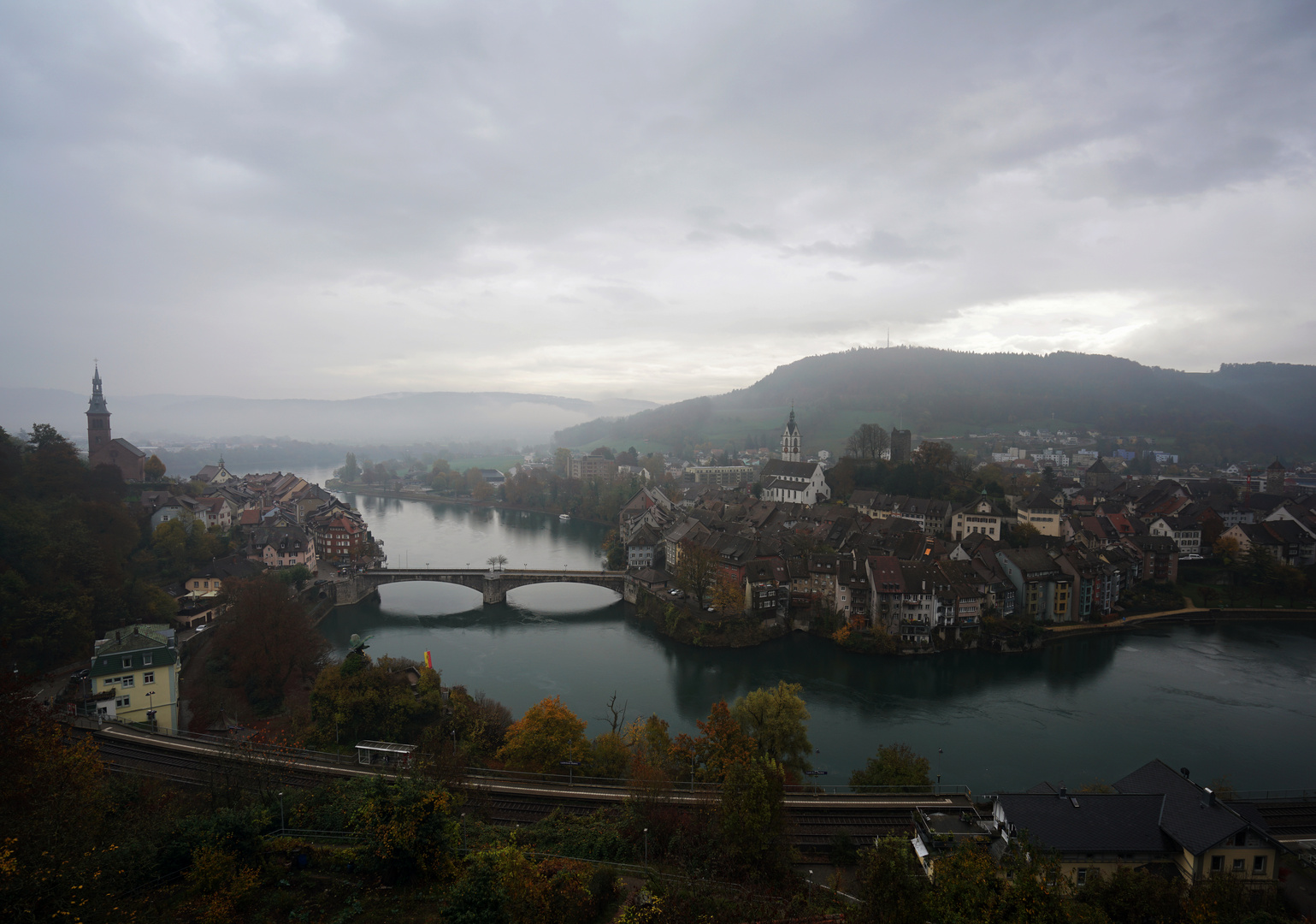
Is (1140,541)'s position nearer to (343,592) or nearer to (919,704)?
(919,704)

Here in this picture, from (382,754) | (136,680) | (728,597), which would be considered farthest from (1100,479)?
(136,680)

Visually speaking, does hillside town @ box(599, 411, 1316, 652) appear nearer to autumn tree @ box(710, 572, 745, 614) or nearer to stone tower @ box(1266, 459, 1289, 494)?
autumn tree @ box(710, 572, 745, 614)

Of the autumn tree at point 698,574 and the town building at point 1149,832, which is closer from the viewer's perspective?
the town building at point 1149,832

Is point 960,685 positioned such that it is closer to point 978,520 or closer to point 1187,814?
point 1187,814

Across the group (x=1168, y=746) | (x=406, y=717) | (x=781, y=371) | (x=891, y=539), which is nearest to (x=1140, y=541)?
(x=891, y=539)

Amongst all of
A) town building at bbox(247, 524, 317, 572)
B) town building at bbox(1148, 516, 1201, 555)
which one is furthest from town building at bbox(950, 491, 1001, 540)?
town building at bbox(247, 524, 317, 572)

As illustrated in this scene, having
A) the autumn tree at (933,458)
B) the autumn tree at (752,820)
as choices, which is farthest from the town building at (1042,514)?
the autumn tree at (752,820)

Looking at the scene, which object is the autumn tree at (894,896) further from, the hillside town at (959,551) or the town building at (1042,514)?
the town building at (1042,514)
